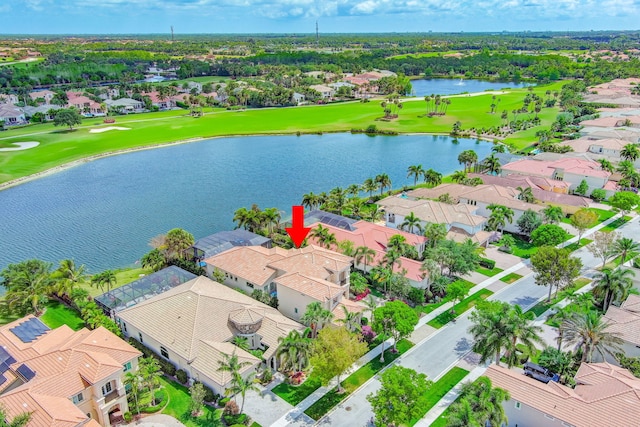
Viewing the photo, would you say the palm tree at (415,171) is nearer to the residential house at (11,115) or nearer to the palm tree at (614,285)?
the palm tree at (614,285)

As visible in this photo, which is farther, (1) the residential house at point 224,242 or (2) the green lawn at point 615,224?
(2) the green lawn at point 615,224

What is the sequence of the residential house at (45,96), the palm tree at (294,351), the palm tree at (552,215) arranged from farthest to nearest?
the residential house at (45,96)
the palm tree at (552,215)
the palm tree at (294,351)

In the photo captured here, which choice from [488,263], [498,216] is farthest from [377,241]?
[498,216]

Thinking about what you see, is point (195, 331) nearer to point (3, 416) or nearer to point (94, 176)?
point (3, 416)

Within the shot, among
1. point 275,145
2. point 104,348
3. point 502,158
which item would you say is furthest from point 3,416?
point 275,145

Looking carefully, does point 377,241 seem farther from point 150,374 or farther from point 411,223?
point 150,374

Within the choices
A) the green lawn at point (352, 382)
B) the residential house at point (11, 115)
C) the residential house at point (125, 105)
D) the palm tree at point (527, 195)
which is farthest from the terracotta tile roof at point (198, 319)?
the residential house at point (125, 105)

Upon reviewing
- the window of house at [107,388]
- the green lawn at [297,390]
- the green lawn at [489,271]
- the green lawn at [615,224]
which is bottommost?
the green lawn at [615,224]
